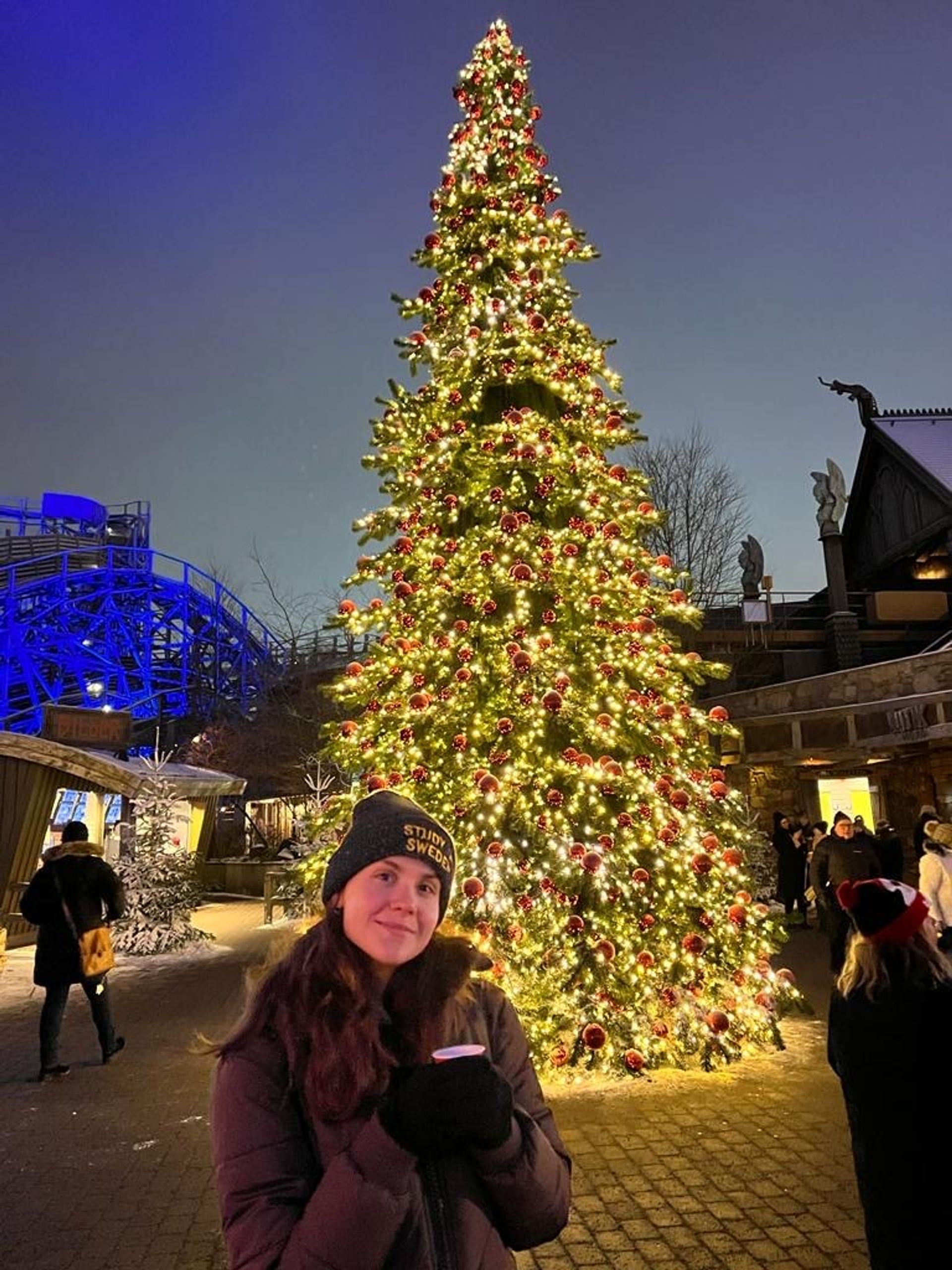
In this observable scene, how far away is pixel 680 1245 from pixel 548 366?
21.4 feet

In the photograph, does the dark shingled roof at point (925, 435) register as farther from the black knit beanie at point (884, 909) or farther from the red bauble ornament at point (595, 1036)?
the black knit beanie at point (884, 909)

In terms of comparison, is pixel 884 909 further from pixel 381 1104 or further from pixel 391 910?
pixel 381 1104

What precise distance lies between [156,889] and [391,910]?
11.9 meters

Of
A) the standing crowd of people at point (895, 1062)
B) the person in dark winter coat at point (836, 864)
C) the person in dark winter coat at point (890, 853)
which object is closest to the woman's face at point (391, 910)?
the standing crowd of people at point (895, 1062)

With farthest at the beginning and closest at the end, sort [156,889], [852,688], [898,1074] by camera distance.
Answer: [852,688]
[156,889]
[898,1074]

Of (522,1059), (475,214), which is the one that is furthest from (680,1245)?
(475,214)

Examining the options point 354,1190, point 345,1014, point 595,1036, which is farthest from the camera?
point 595,1036

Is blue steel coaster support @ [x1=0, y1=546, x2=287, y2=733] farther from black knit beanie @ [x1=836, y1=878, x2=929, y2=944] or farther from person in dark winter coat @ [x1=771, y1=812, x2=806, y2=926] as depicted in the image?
black knit beanie @ [x1=836, y1=878, x2=929, y2=944]

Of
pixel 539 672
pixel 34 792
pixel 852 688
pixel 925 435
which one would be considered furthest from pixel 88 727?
pixel 925 435

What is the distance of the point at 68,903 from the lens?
21.5 ft

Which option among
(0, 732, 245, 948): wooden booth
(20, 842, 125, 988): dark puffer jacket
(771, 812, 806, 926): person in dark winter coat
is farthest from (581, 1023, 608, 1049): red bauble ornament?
(0, 732, 245, 948): wooden booth

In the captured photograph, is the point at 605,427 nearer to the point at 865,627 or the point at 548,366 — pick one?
the point at 548,366

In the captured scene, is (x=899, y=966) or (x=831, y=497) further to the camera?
(x=831, y=497)

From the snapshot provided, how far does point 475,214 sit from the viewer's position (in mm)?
8156
